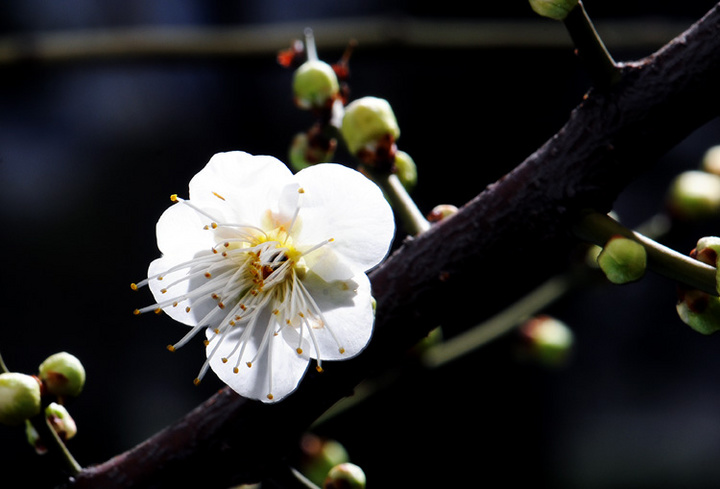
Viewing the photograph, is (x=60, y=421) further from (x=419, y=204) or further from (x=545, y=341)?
(x=419, y=204)

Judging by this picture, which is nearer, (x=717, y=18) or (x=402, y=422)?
(x=717, y=18)

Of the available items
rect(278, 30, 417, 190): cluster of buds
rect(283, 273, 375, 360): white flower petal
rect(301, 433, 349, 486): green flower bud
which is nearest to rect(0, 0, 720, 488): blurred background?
rect(301, 433, 349, 486): green flower bud

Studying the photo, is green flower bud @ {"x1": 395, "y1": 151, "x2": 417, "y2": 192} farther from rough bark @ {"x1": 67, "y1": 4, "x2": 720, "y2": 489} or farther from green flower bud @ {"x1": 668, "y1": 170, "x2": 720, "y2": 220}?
green flower bud @ {"x1": 668, "y1": 170, "x2": 720, "y2": 220}

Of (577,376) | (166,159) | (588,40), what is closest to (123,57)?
(166,159)

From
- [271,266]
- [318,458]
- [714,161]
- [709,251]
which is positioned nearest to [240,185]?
[271,266]

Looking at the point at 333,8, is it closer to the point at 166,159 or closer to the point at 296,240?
the point at 166,159

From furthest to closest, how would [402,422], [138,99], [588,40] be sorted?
1. [138,99]
2. [402,422]
3. [588,40]

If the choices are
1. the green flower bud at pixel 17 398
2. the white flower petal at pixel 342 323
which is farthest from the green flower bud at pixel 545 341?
the green flower bud at pixel 17 398
